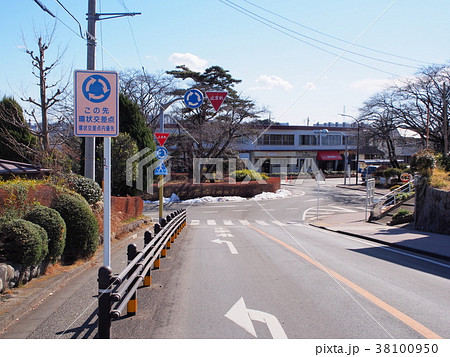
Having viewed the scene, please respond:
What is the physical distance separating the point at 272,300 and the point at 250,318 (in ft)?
2.98

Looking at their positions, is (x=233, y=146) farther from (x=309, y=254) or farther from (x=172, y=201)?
(x=309, y=254)

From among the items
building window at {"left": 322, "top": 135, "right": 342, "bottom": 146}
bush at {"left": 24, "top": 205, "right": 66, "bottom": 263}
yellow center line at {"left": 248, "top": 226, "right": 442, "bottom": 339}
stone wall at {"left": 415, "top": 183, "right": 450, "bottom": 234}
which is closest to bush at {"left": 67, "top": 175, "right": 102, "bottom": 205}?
bush at {"left": 24, "top": 205, "right": 66, "bottom": 263}

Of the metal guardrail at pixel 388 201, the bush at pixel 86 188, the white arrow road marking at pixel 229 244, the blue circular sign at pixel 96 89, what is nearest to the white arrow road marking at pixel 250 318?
the blue circular sign at pixel 96 89

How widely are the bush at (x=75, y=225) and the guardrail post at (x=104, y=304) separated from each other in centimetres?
449

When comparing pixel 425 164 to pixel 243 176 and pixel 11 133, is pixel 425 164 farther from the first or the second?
pixel 243 176

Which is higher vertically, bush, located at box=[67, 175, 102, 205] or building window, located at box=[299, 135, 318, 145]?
building window, located at box=[299, 135, 318, 145]

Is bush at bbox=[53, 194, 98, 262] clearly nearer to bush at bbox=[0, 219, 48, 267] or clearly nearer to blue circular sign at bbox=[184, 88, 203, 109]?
bush at bbox=[0, 219, 48, 267]

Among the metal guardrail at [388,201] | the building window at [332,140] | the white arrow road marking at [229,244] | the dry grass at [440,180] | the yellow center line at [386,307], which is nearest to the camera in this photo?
the yellow center line at [386,307]

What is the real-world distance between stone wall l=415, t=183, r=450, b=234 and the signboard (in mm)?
15044

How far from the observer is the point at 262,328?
16.2ft

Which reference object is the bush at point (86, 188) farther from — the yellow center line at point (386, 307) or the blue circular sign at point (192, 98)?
the yellow center line at point (386, 307)

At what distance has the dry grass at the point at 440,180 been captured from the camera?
17608 mm

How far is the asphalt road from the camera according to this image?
16.2ft

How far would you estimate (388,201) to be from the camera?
26.2 meters
